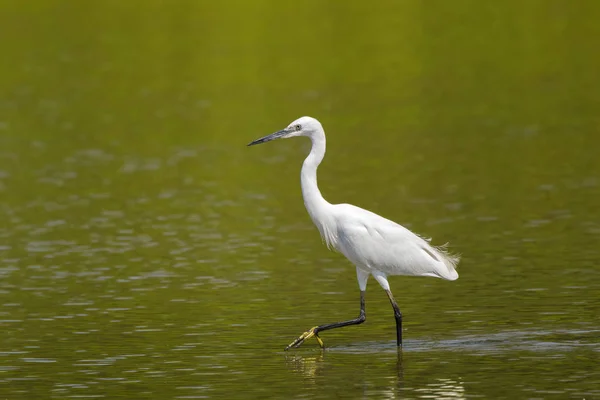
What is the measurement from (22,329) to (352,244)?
14.0ft

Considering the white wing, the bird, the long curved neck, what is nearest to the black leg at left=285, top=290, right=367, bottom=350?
the bird

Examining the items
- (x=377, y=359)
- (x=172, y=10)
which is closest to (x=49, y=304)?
(x=377, y=359)

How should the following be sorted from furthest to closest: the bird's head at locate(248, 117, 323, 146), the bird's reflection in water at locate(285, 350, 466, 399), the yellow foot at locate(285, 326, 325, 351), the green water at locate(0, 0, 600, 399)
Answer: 1. the bird's head at locate(248, 117, 323, 146)
2. the yellow foot at locate(285, 326, 325, 351)
3. the green water at locate(0, 0, 600, 399)
4. the bird's reflection in water at locate(285, 350, 466, 399)

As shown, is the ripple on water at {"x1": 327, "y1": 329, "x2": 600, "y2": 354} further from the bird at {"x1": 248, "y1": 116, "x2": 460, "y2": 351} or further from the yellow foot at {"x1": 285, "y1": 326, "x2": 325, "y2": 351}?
the bird at {"x1": 248, "y1": 116, "x2": 460, "y2": 351}

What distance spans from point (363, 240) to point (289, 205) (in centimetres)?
1051

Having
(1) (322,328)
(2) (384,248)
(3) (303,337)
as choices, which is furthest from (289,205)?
(3) (303,337)

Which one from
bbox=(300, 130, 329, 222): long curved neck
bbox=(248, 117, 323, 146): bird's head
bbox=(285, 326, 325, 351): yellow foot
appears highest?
bbox=(248, 117, 323, 146): bird's head

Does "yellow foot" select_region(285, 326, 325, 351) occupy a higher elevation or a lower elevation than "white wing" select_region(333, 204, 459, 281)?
lower

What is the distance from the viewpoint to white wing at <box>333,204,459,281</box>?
17.7 meters

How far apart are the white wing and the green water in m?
0.78

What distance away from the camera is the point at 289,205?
28172 millimetres

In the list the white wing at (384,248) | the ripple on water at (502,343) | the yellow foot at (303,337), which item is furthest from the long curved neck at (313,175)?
the ripple on water at (502,343)

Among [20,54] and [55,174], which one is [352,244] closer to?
[55,174]

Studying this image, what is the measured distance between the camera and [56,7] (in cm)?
7175
